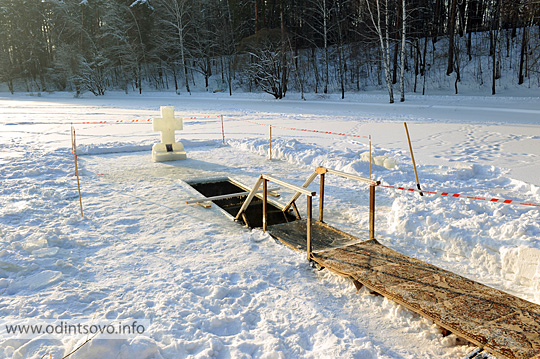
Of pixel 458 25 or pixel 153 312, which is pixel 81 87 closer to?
pixel 458 25

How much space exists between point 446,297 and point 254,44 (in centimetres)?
3736

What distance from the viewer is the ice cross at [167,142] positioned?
11.8 m

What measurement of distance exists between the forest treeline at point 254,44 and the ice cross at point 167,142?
1898 cm

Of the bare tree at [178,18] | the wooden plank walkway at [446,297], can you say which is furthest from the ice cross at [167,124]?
the bare tree at [178,18]

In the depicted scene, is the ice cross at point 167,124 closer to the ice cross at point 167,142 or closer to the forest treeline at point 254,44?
the ice cross at point 167,142

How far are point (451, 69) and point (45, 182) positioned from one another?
34.3m

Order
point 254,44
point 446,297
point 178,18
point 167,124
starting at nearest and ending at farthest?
point 446,297
point 167,124
point 254,44
point 178,18

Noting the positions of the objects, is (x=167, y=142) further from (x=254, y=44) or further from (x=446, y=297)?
(x=254, y=44)

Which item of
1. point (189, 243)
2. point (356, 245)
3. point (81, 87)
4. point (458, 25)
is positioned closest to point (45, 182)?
point (189, 243)

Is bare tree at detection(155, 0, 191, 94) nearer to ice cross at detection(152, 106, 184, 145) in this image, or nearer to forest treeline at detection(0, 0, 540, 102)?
forest treeline at detection(0, 0, 540, 102)

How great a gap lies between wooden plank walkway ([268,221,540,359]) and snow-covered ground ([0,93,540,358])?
0.21m

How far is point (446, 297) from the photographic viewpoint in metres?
3.93

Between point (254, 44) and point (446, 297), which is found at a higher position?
point (254, 44)

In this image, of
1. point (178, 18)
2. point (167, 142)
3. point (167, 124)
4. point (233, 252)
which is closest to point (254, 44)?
point (178, 18)
